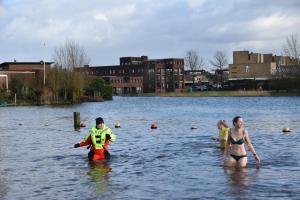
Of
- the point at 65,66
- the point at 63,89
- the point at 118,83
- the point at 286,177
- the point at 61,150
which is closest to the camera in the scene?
the point at 286,177

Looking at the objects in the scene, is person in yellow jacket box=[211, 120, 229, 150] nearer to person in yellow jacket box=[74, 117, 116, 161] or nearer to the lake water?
the lake water

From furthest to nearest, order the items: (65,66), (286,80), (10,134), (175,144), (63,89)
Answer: (286,80)
(65,66)
(63,89)
(10,134)
(175,144)

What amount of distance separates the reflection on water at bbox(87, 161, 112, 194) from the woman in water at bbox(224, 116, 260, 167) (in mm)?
4180

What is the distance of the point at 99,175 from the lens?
17969 millimetres

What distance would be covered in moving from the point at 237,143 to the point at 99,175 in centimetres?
466

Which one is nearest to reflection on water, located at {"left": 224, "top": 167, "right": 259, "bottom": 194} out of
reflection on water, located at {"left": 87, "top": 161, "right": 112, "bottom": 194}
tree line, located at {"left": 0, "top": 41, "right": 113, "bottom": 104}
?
reflection on water, located at {"left": 87, "top": 161, "right": 112, "bottom": 194}

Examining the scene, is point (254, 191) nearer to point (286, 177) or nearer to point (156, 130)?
point (286, 177)

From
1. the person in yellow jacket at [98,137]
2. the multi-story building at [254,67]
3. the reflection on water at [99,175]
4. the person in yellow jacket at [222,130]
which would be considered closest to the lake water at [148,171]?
the reflection on water at [99,175]

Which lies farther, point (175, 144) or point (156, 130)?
point (156, 130)

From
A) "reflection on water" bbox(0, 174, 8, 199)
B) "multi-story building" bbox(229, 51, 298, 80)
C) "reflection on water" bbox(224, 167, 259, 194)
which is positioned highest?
"multi-story building" bbox(229, 51, 298, 80)

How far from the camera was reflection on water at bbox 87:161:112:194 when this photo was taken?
51.3 ft

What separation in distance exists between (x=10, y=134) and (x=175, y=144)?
13329 mm

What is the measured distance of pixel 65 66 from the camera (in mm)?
103938

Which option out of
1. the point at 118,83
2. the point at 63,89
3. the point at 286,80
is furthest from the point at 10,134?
the point at 118,83
